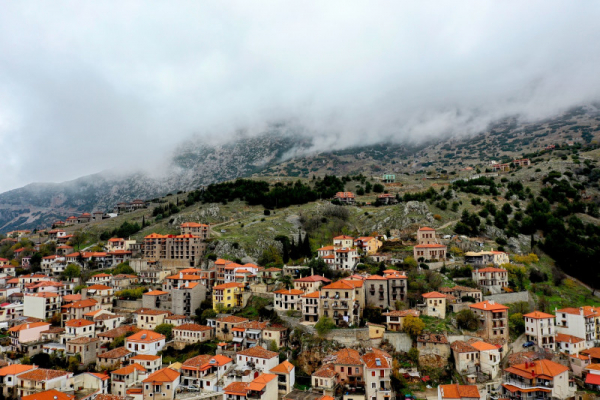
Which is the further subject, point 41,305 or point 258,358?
point 41,305

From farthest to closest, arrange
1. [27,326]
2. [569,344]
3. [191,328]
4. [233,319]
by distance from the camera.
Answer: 1. [27,326]
2. [191,328]
3. [233,319]
4. [569,344]

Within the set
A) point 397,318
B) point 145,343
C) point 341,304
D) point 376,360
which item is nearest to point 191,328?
point 145,343

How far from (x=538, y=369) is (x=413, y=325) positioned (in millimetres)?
11273

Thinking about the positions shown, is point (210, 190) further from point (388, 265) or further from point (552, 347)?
point (552, 347)

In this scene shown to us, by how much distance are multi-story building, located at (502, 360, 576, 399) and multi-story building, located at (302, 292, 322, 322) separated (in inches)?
773

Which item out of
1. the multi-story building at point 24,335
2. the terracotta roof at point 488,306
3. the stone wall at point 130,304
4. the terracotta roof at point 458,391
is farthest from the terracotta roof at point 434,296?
the multi-story building at point 24,335

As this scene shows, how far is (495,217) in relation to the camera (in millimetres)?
78500

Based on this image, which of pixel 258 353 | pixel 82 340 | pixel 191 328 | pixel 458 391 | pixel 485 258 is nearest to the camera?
pixel 458 391

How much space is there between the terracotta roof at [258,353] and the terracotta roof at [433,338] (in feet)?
48.5

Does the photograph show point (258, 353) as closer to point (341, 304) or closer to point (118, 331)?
point (341, 304)

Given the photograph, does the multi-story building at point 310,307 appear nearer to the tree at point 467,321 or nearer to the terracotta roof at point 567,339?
the tree at point 467,321

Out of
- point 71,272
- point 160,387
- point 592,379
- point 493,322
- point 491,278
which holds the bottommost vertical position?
point 160,387

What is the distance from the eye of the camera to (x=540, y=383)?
37062 mm

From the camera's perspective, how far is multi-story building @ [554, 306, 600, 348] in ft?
145
